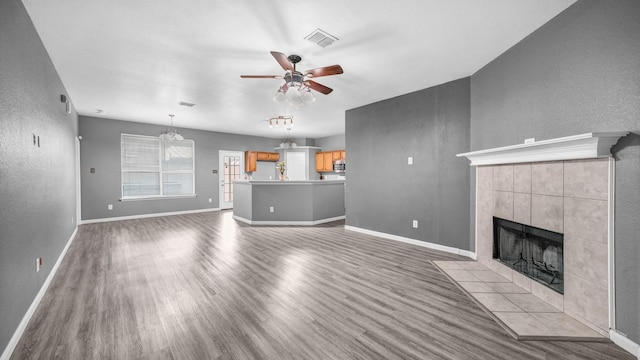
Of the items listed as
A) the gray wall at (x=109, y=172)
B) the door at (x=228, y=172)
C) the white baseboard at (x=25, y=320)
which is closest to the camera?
the white baseboard at (x=25, y=320)

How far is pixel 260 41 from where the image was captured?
8.90 feet

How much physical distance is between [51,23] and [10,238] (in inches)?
81.6

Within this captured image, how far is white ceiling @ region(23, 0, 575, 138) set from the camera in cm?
219

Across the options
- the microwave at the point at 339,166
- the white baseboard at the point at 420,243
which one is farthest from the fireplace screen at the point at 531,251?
the microwave at the point at 339,166

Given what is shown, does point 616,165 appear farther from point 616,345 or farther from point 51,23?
point 51,23

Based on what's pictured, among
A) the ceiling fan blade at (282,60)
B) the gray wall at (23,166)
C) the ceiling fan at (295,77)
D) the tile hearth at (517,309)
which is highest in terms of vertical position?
the ceiling fan blade at (282,60)

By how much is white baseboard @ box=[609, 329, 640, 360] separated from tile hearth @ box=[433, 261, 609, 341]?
0.20 ft

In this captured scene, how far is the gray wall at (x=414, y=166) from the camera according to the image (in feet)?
12.5

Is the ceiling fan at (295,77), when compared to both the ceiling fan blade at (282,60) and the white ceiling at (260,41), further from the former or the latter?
the white ceiling at (260,41)

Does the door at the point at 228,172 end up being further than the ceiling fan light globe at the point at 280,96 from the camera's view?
Yes

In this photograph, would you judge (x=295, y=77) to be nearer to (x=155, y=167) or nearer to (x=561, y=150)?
(x=561, y=150)

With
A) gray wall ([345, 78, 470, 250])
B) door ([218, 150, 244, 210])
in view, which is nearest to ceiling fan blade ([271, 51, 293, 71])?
gray wall ([345, 78, 470, 250])

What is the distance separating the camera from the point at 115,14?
2.26 meters

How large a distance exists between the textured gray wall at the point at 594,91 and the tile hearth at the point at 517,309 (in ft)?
1.02
